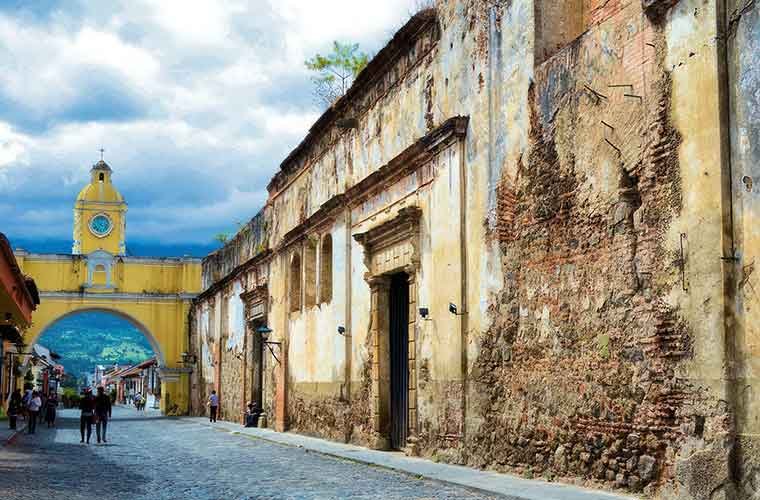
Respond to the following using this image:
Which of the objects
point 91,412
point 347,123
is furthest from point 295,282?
point 347,123

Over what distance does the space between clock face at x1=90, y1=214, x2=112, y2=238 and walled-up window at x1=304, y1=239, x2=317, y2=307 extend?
43283 mm

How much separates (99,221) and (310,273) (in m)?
44.2

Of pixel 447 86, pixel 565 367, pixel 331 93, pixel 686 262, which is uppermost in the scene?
pixel 331 93

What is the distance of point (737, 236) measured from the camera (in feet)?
27.6

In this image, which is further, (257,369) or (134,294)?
(134,294)

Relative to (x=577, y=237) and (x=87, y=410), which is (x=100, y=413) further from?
(x=577, y=237)

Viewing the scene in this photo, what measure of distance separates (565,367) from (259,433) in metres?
13.5

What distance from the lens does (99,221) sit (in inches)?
2505

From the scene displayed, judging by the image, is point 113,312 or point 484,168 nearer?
point 484,168

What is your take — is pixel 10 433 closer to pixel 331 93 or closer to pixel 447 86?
pixel 331 93

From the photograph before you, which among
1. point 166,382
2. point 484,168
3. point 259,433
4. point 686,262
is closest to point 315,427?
point 259,433

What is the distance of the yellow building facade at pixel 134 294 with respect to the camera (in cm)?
4284

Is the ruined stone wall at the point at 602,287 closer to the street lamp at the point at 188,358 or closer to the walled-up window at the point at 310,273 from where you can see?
the walled-up window at the point at 310,273

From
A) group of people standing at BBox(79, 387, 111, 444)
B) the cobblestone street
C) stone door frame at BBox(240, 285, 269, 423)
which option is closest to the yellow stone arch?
stone door frame at BBox(240, 285, 269, 423)
